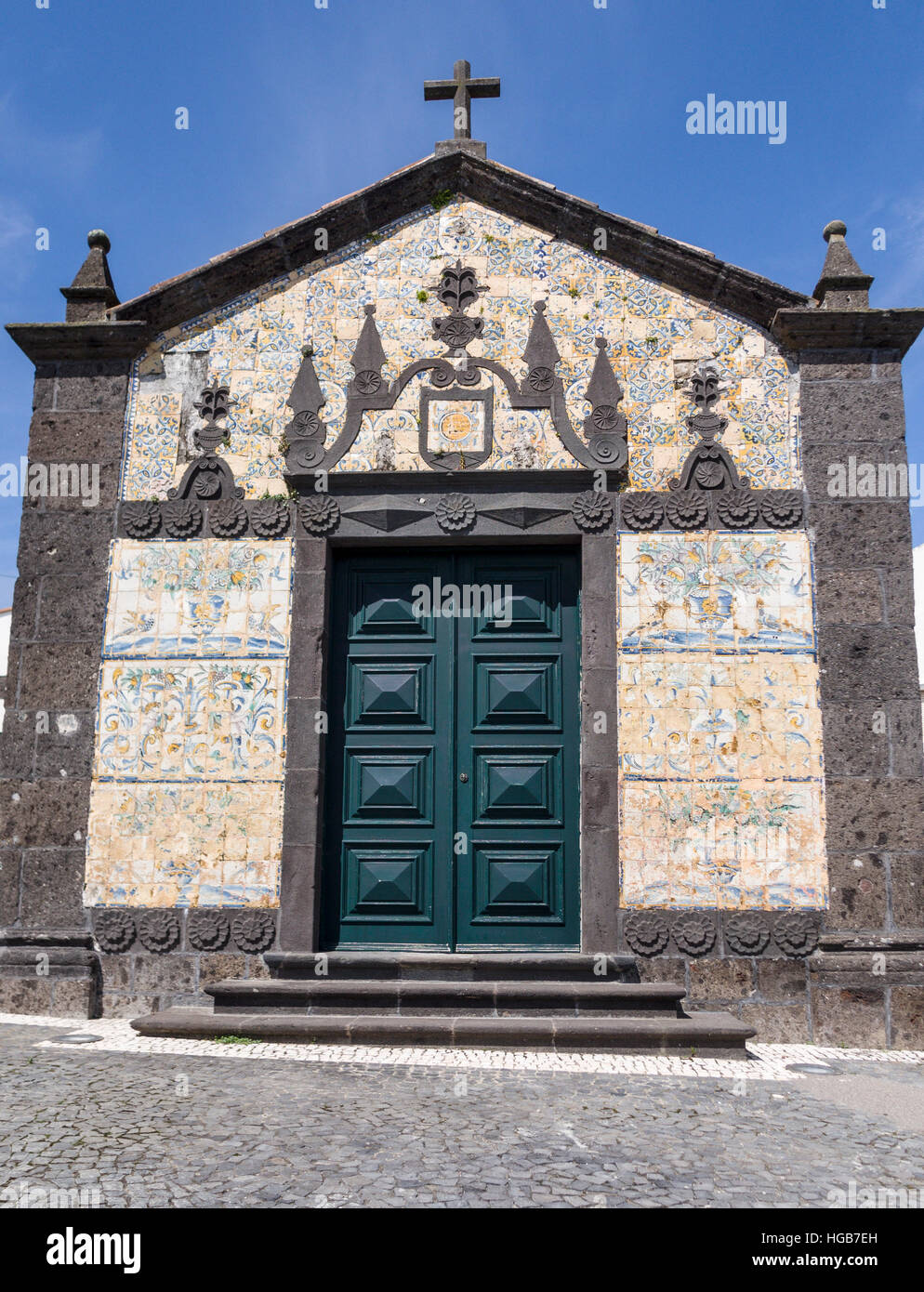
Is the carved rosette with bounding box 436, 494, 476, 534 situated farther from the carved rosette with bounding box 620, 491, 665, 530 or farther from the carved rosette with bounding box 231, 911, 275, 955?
the carved rosette with bounding box 231, 911, 275, 955

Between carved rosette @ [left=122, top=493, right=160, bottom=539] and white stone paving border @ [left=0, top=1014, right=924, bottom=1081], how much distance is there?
10.5 feet

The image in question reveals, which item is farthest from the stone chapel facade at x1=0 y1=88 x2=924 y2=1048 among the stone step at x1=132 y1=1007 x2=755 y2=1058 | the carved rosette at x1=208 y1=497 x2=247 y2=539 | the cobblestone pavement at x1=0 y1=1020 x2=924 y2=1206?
the cobblestone pavement at x1=0 y1=1020 x2=924 y2=1206

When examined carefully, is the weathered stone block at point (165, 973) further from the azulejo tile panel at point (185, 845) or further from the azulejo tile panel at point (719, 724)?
the azulejo tile panel at point (719, 724)

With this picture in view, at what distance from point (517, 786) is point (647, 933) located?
4.03ft

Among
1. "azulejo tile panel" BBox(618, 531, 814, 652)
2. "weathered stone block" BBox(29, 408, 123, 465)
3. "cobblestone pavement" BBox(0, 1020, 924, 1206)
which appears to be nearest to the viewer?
"cobblestone pavement" BBox(0, 1020, 924, 1206)

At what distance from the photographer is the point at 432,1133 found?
4043mm

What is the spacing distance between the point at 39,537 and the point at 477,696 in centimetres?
324

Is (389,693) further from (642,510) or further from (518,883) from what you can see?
(642,510)

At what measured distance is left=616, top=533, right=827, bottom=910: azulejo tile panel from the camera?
6578 mm

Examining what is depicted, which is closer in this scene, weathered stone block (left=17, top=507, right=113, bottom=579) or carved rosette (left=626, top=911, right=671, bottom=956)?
carved rosette (left=626, top=911, right=671, bottom=956)

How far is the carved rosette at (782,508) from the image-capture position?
6.98m

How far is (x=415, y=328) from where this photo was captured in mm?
7484

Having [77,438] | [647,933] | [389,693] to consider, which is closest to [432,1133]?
[647,933]
